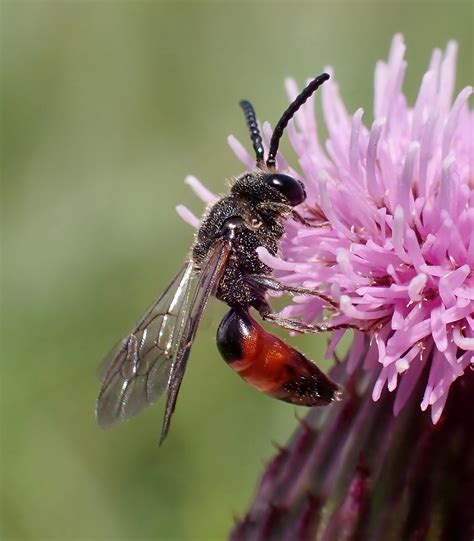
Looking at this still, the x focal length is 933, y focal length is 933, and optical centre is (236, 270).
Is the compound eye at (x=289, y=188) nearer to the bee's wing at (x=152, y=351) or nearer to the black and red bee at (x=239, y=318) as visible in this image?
the black and red bee at (x=239, y=318)

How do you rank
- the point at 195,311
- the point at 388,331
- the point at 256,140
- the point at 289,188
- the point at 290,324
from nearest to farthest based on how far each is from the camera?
the point at 195,311, the point at 388,331, the point at 290,324, the point at 289,188, the point at 256,140

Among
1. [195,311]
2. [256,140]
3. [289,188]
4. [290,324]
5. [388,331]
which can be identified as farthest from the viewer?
[256,140]

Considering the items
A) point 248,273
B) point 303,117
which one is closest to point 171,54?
point 303,117

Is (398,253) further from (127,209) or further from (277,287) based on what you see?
(127,209)

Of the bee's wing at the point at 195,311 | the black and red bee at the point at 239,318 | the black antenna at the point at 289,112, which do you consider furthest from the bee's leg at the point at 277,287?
the black antenna at the point at 289,112

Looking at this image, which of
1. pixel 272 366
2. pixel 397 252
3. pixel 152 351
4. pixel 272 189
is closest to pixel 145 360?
pixel 152 351

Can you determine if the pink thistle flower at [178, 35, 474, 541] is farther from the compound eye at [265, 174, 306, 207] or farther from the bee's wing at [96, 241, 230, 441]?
the bee's wing at [96, 241, 230, 441]

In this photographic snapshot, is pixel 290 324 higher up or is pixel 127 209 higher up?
pixel 127 209
